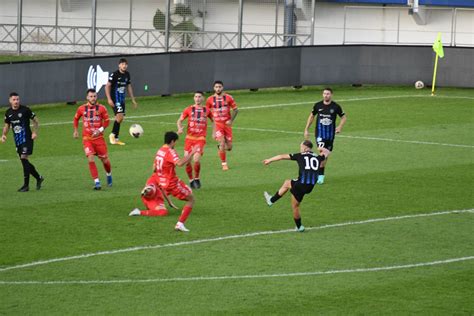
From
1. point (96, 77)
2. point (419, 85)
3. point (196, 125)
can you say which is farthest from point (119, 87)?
point (419, 85)

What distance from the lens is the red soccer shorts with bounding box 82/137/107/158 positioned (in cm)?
2491

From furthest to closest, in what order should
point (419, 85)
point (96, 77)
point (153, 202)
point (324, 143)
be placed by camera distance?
point (419, 85) → point (96, 77) → point (324, 143) → point (153, 202)

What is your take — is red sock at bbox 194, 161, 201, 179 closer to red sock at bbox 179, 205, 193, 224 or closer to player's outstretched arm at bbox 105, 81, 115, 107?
red sock at bbox 179, 205, 193, 224

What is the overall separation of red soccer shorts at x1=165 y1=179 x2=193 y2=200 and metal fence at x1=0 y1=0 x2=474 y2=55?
2704 cm

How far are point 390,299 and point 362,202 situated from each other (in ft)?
24.9

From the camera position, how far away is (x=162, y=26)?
50531 millimetres

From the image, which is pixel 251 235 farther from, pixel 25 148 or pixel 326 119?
pixel 326 119

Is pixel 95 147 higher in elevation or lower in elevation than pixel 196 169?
higher

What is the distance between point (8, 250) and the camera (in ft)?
63.2

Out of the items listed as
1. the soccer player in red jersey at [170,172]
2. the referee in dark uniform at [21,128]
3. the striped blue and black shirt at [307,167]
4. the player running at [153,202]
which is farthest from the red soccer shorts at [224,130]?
the striped blue and black shirt at [307,167]

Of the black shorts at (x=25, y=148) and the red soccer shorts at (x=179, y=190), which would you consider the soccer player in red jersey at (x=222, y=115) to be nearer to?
the black shorts at (x=25, y=148)

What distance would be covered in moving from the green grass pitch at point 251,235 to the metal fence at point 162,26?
620 inches

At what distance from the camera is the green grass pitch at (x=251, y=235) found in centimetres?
1658

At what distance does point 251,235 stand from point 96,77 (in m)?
19.0
